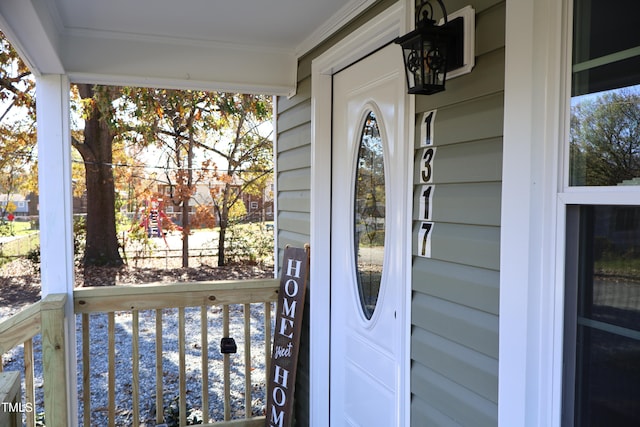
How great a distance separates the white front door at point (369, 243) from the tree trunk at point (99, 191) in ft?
17.3

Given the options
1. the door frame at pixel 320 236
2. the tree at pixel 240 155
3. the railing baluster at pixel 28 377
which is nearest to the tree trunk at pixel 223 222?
the tree at pixel 240 155

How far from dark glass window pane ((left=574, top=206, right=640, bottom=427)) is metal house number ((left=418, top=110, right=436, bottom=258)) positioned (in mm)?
551

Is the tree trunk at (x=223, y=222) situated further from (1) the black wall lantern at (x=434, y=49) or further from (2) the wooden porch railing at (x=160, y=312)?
(1) the black wall lantern at (x=434, y=49)

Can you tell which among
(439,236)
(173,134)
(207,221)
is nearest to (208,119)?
(173,134)

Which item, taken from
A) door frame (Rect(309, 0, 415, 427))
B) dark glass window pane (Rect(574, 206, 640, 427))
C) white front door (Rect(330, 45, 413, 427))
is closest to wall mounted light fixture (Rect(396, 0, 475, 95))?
white front door (Rect(330, 45, 413, 427))

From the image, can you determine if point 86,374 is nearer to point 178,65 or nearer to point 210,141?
point 178,65

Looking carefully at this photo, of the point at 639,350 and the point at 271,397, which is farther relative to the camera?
the point at 271,397

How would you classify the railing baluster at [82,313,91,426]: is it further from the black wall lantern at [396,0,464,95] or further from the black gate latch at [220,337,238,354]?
the black wall lantern at [396,0,464,95]

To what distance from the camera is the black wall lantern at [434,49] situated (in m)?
1.44

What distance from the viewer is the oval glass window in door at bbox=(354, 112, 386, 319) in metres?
2.11

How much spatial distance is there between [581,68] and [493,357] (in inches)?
31.3

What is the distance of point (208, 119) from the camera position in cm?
695

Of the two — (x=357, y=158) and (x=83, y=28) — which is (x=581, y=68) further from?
(x=83, y=28)

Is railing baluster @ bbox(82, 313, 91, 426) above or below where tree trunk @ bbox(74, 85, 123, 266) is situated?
below
